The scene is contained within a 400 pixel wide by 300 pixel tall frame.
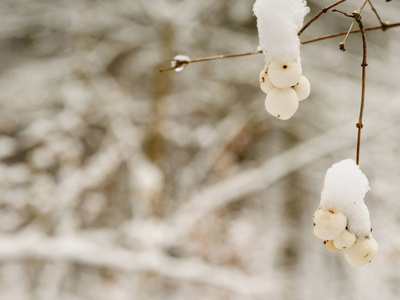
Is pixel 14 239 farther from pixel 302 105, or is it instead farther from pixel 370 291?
pixel 370 291

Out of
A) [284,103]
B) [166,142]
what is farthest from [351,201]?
[166,142]

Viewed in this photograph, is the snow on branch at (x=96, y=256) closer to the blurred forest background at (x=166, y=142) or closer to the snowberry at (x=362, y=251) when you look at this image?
the blurred forest background at (x=166, y=142)

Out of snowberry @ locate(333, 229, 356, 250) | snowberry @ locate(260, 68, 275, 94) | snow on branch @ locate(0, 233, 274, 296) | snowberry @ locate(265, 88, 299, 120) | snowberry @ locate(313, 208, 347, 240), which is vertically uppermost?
snowberry @ locate(260, 68, 275, 94)

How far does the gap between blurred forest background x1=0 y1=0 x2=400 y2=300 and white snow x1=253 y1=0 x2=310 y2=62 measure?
2.26 meters

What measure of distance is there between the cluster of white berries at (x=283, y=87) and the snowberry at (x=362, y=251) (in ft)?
0.57

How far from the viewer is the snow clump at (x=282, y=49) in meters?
0.40

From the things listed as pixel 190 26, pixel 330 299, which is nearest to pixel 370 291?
pixel 330 299

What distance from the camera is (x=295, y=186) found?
357cm

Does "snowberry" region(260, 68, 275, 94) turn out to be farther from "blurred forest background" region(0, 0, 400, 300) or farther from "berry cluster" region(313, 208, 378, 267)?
"blurred forest background" region(0, 0, 400, 300)

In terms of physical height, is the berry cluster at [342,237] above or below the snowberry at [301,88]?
below

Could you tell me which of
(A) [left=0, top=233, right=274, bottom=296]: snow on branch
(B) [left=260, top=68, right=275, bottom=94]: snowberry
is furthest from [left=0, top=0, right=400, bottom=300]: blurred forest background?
(B) [left=260, top=68, right=275, bottom=94]: snowberry

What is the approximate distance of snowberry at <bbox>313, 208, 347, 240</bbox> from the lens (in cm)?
40

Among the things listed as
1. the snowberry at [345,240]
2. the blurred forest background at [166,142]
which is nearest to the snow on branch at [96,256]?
the blurred forest background at [166,142]

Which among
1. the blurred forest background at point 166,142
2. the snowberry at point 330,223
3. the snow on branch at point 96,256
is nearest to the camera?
the snowberry at point 330,223
